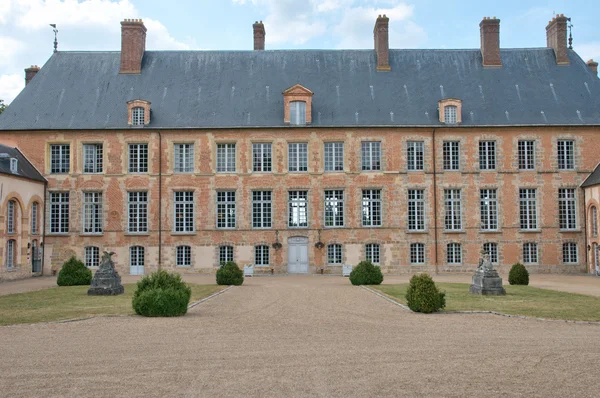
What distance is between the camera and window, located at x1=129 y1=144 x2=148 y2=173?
3197cm

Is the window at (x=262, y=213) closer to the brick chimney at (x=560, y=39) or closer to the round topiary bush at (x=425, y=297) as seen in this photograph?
the brick chimney at (x=560, y=39)

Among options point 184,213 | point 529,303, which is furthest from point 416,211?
point 529,303

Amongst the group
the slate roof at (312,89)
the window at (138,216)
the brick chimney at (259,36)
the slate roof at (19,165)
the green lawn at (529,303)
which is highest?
the brick chimney at (259,36)

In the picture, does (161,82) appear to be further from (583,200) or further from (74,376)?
(74,376)

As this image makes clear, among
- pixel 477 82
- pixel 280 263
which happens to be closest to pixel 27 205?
pixel 280 263

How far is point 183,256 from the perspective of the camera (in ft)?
104

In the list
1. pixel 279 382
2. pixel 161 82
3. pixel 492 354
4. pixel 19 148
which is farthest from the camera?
pixel 161 82

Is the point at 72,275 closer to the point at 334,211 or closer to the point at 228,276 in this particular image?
the point at 228,276

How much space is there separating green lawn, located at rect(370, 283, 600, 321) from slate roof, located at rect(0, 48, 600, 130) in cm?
1408

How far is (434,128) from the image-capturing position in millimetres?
31844

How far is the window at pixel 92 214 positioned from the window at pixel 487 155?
19.0m

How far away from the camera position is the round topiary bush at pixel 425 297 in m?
14.4

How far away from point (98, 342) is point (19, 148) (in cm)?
2420

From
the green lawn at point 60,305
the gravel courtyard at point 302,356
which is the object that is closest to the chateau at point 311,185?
the green lawn at point 60,305
